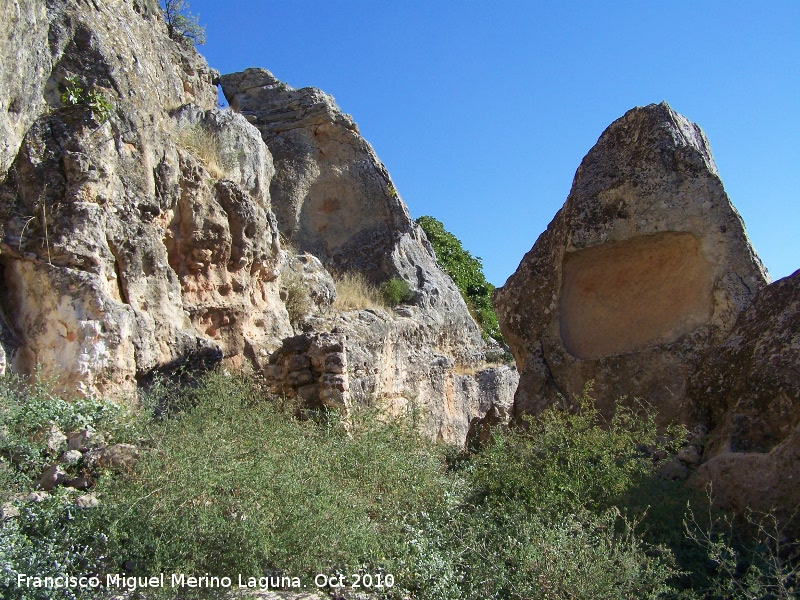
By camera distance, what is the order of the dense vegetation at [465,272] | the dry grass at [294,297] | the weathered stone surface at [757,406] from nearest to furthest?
1. the weathered stone surface at [757,406]
2. the dry grass at [294,297]
3. the dense vegetation at [465,272]

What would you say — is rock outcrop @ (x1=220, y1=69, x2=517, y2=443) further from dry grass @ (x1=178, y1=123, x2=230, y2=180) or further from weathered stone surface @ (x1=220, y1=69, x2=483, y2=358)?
dry grass @ (x1=178, y1=123, x2=230, y2=180)

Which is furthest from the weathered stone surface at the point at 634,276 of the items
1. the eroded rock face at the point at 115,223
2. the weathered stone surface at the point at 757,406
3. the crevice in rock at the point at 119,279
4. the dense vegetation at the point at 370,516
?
the crevice in rock at the point at 119,279

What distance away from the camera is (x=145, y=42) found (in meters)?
9.32

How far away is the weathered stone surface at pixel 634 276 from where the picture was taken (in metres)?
7.09

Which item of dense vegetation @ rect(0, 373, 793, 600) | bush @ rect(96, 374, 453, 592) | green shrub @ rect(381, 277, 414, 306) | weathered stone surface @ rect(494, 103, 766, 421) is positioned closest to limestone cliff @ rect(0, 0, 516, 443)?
green shrub @ rect(381, 277, 414, 306)

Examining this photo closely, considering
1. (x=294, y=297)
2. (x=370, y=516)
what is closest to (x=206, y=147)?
(x=294, y=297)

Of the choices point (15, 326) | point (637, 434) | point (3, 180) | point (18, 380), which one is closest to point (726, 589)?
point (637, 434)

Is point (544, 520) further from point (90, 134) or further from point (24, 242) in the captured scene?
point (90, 134)

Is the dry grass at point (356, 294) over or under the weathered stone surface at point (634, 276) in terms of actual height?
over

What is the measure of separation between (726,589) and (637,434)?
1513mm

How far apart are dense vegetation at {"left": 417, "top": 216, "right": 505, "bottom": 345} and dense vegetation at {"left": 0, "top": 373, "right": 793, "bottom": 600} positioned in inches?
492

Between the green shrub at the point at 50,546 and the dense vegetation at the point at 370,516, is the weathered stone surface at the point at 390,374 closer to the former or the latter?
the dense vegetation at the point at 370,516

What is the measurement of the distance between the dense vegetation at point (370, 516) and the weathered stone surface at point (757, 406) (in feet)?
0.96

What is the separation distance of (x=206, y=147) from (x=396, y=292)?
4.58 metres
